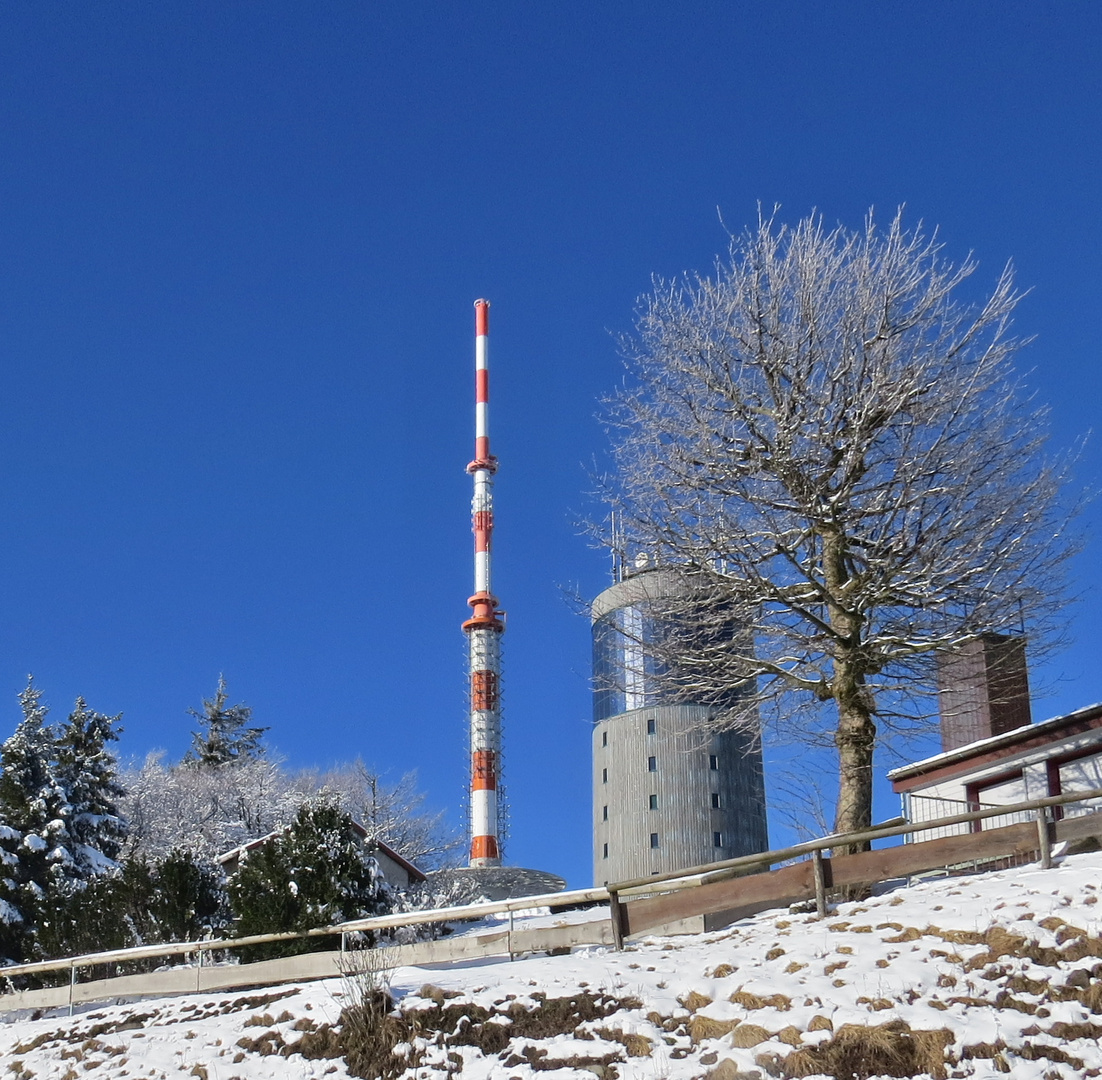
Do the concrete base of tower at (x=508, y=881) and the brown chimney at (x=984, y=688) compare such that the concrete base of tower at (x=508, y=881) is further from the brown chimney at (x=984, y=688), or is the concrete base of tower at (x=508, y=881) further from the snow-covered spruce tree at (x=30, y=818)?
the brown chimney at (x=984, y=688)

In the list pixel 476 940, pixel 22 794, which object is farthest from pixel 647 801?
pixel 476 940

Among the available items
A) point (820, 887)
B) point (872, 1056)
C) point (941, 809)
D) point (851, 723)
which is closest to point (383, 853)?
point (941, 809)

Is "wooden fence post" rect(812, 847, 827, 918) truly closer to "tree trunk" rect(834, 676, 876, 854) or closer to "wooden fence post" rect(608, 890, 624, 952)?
"wooden fence post" rect(608, 890, 624, 952)

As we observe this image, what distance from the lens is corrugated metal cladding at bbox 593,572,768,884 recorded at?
226 ft

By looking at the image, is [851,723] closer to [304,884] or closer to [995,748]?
[995,748]

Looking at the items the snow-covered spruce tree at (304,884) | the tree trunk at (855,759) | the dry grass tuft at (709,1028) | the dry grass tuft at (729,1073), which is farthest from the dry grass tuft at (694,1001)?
the snow-covered spruce tree at (304,884)

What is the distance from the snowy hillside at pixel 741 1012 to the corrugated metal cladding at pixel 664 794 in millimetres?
54403

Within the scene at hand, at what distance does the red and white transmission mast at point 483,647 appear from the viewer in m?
70.2

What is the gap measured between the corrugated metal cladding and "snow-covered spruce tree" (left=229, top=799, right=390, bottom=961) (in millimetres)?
45800

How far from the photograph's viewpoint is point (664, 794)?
228ft

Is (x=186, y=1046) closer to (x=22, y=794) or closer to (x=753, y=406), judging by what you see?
(x=753, y=406)

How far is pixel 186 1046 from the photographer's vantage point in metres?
12.6

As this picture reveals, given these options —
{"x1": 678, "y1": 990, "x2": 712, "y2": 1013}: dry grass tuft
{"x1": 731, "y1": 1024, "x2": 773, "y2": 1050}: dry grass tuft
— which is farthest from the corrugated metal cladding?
{"x1": 731, "y1": 1024, "x2": 773, "y2": 1050}: dry grass tuft

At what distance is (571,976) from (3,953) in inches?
813
